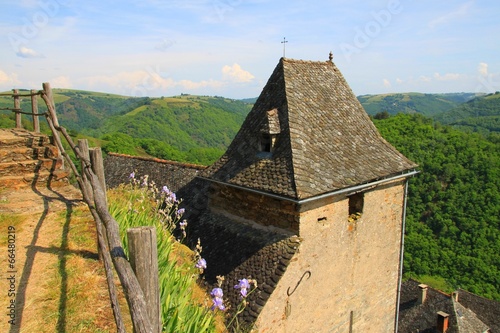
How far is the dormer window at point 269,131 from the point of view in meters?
9.34

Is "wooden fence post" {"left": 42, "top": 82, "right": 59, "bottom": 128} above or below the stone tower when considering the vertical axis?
above

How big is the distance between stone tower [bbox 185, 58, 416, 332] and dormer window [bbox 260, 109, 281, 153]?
1.2 inches

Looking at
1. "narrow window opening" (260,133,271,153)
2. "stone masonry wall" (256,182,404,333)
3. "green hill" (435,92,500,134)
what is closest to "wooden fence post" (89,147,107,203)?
"stone masonry wall" (256,182,404,333)

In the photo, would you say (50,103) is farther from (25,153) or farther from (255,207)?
(255,207)

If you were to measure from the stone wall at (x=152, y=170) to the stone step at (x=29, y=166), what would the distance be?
4274mm

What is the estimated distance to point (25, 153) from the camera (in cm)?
845

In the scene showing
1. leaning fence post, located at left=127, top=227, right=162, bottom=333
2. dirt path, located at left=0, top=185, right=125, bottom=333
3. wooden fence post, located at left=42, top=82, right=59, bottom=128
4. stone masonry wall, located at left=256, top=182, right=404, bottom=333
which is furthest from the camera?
stone masonry wall, located at left=256, top=182, right=404, bottom=333

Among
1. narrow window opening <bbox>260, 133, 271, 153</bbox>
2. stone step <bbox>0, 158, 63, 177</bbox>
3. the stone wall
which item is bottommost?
the stone wall

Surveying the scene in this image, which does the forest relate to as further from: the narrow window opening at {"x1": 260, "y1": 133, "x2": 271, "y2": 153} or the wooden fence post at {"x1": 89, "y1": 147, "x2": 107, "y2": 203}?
the wooden fence post at {"x1": 89, "y1": 147, "x2": 107, "y2": 203}

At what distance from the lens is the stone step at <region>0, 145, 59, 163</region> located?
8.19m

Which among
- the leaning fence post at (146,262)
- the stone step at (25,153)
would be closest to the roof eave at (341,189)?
the stone step at (25,153)

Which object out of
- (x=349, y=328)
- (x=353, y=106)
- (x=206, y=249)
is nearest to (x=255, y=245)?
(x=206, y=249)

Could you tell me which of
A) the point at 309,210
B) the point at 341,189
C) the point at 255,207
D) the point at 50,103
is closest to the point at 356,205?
the point at 341,189

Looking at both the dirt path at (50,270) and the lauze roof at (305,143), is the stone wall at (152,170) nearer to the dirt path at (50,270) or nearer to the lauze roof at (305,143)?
the lauze roof at (305,143)
